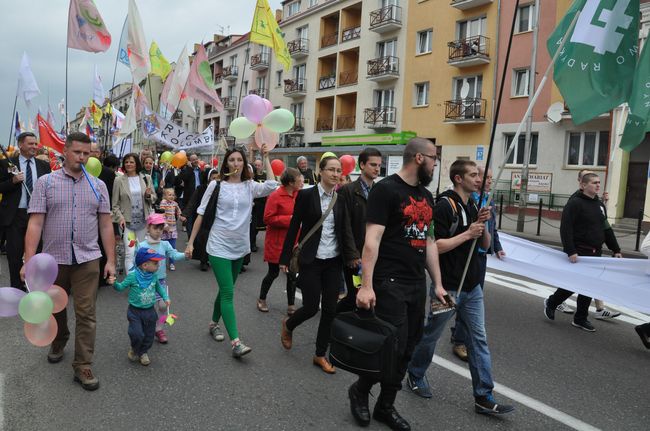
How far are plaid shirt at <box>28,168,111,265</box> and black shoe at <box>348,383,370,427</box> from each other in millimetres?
2239

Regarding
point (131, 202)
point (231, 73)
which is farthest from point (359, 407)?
point (231, 73)

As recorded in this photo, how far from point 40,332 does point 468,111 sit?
78.5 feet

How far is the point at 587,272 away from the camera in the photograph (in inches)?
229

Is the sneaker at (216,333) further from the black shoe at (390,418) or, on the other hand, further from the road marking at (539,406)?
the road marking at (539,406)

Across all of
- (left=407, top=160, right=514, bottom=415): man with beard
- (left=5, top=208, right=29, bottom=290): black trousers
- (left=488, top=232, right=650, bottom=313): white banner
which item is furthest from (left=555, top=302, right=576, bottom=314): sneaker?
(left=5, top=208, right=29, bottom=290): black trousers

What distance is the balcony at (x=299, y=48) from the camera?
123 ft

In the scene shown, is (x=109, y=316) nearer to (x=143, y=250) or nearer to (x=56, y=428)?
(x=143, y=250)

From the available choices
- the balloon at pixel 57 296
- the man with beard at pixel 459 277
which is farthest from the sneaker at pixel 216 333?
the man with beard at pixel 459 277

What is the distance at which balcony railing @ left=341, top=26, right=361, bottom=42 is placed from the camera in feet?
109

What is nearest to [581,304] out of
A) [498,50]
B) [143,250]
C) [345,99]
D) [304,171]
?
[143,250]

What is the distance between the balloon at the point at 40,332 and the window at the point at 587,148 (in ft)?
71.0

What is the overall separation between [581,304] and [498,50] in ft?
69.0

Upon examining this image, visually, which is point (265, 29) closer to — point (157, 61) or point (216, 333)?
point (157, 61)

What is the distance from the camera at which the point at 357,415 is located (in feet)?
11.3
